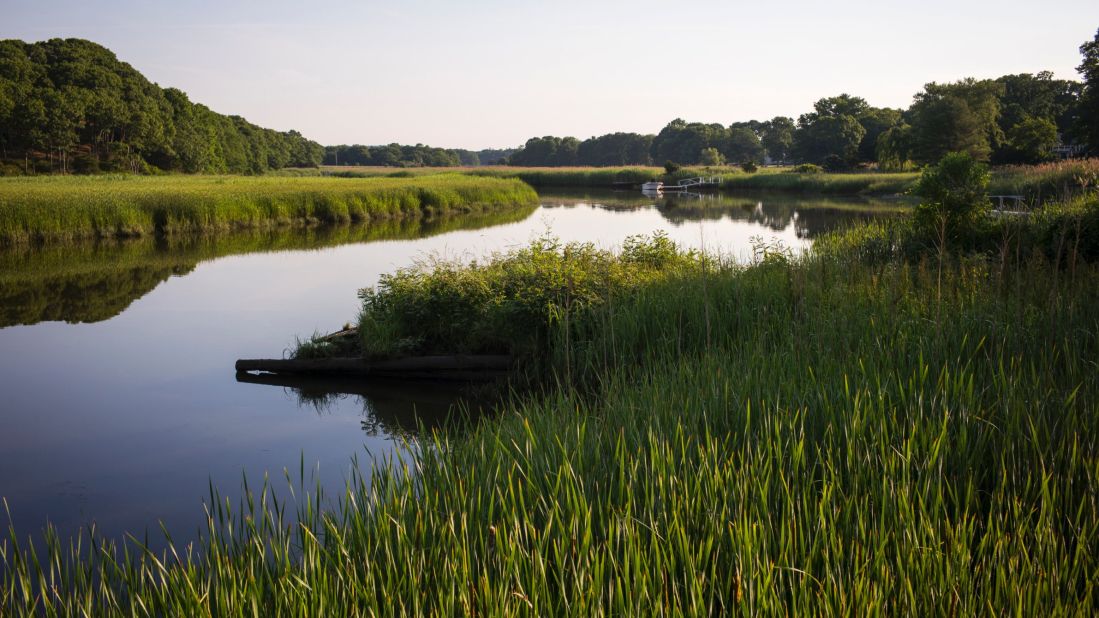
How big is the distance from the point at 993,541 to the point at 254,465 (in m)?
6.23

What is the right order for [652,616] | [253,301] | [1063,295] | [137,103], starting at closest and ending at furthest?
[652,616] < [1063,295] < [253,301] < [137,103]

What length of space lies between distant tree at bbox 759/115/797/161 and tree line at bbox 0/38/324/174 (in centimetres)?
6486

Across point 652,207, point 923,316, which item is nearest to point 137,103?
point 652,207

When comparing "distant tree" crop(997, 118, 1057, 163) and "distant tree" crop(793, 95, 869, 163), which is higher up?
"distant tree" crop(793, 95, 869, 163)

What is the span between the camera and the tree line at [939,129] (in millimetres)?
44844

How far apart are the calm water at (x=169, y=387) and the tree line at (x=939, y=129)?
32.1 metres

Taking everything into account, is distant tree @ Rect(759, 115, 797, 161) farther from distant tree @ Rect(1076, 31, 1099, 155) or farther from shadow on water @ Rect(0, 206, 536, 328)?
shadow on water @ Rect(0, 206, 536, 328)

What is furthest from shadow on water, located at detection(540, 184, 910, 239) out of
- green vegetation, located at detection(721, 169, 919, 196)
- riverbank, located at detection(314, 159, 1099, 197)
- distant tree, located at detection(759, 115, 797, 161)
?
distant tree, located at detection(759, 115, 797, 161)

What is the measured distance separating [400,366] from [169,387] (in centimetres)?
290

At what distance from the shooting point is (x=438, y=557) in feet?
9.27

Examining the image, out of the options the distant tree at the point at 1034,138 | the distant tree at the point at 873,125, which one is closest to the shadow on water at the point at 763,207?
the distant tree at the point at 1034,138

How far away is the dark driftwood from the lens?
31.8ft

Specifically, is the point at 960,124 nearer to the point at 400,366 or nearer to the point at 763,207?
the point at 763,207

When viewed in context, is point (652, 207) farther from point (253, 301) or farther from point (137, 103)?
point (137, 103)
